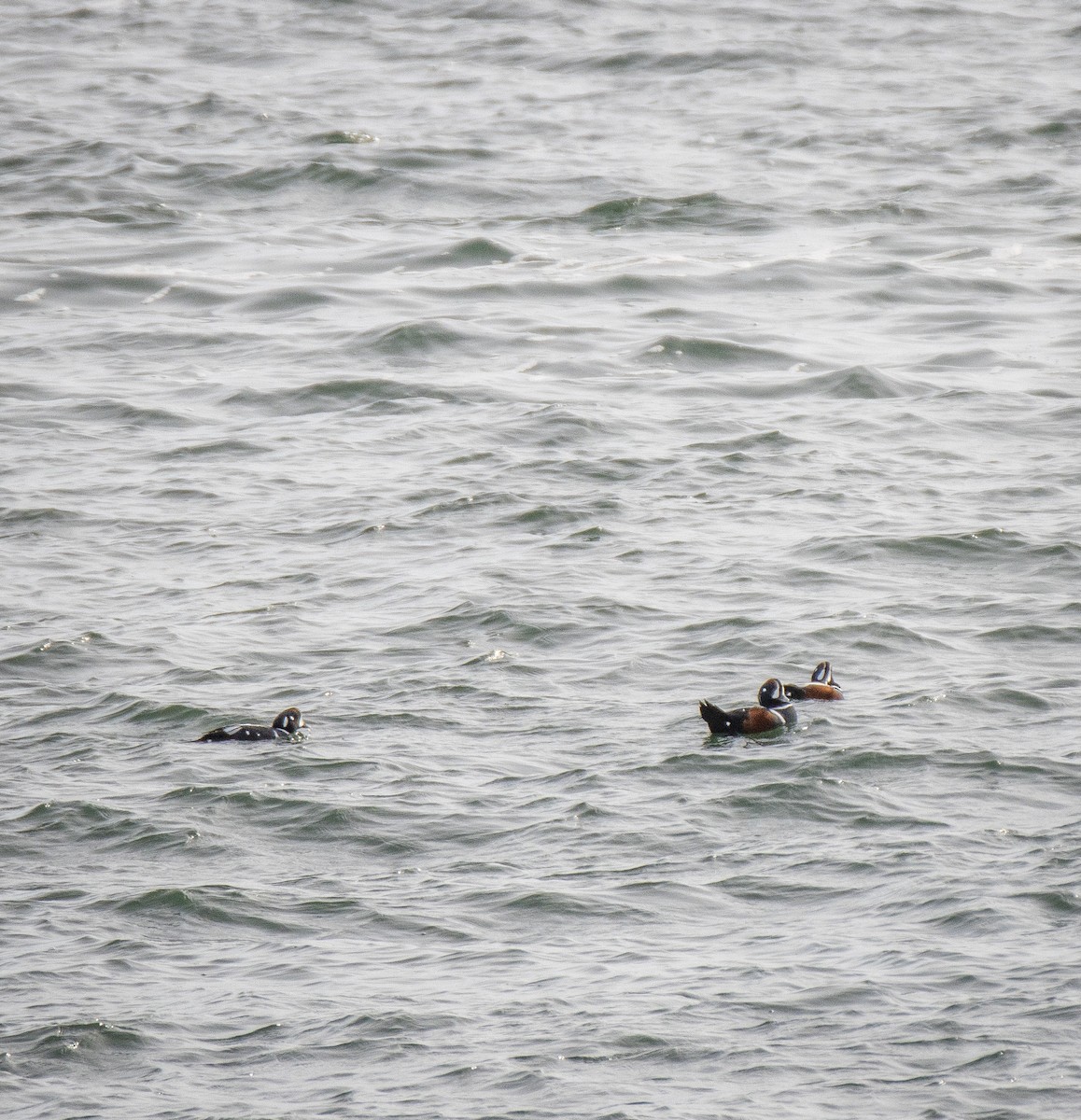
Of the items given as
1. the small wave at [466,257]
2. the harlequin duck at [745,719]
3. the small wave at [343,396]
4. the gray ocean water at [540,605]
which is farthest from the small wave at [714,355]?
the harlequin duck at [745,719]

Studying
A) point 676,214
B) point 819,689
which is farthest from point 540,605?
point 676,214

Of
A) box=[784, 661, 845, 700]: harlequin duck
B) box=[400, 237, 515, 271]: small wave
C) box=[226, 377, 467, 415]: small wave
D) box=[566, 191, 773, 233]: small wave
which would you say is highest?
box=[566, 191, 773, 233]: small wave

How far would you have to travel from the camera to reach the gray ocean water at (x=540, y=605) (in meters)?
8.41

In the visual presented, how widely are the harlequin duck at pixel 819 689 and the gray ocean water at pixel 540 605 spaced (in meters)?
0.30

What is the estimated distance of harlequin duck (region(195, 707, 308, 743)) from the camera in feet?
37.3

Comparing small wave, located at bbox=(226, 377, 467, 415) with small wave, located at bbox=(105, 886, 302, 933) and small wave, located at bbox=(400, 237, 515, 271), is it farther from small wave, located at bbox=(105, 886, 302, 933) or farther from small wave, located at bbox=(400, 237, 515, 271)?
small wave, located at bbox=(105, 886, 302, 933)

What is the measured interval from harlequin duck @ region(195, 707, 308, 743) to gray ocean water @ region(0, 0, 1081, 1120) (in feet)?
0.31

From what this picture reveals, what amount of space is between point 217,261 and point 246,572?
402 inches

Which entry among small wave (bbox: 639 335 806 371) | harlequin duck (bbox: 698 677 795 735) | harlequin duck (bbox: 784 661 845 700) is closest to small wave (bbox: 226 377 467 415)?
small wave (bbox: 639 335 806 371)

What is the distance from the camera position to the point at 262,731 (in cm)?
1140

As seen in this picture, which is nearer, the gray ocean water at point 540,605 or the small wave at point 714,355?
the gray ocean water at point 540,605

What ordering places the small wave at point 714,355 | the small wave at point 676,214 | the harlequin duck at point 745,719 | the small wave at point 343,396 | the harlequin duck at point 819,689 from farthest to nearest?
the small wave at point 676,214 → the small wave at point 714,355 → the small wave at point 343,396 → the harlequin duck at point 819,689 → the harlequin duck at point 745,719

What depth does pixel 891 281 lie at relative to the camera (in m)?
23.1

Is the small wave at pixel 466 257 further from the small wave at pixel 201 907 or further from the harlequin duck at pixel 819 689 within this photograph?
the small wave at pixel 201 907
